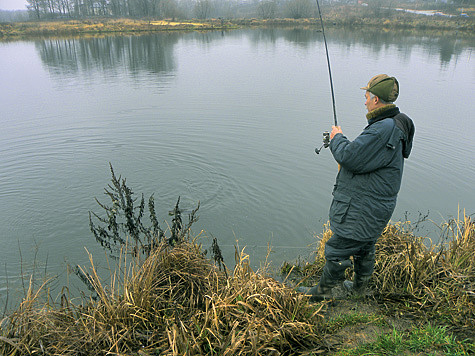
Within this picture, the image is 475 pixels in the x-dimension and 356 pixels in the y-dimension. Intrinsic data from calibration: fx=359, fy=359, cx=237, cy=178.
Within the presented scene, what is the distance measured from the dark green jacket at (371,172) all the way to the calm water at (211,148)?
88.7 inches

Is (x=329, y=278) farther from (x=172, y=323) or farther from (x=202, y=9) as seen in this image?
(x=202, y=9)

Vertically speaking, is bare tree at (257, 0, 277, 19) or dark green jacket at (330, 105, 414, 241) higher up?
bare tree at (257, 0, 277, 19)

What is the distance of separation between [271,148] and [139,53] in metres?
20.4

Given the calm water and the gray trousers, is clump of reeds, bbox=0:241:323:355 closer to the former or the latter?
the gray trousers

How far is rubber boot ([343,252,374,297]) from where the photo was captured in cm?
344

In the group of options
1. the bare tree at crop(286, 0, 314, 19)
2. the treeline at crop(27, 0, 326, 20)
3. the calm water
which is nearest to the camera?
the calm water

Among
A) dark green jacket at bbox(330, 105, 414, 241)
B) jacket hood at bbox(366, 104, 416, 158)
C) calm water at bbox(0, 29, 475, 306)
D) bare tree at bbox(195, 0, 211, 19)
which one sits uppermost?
bare tree at bbox(195, 0, 211, 19)

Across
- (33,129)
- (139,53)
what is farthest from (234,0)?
(33,129)

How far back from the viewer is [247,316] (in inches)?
112

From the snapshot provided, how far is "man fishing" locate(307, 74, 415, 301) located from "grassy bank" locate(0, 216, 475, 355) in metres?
0.65

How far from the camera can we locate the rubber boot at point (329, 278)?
10.8ft

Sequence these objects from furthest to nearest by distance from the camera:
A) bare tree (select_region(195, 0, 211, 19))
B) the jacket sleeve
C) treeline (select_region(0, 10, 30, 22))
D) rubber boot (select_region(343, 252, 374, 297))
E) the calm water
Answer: bare tree (select_region(195, 0, 211, 19))
treeline (select_region(0, 10, 30, 22))
the calm water
rubber boot (select_region(343, 252, 374, 297))
the jacket sleeve

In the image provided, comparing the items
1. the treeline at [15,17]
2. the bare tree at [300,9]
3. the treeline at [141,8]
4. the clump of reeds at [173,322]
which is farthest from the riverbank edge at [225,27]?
the clump of reeds at [173,322]

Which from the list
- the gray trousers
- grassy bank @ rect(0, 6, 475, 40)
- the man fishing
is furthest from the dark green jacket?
grassy bank @ rect(0, 6, 475, 40)
